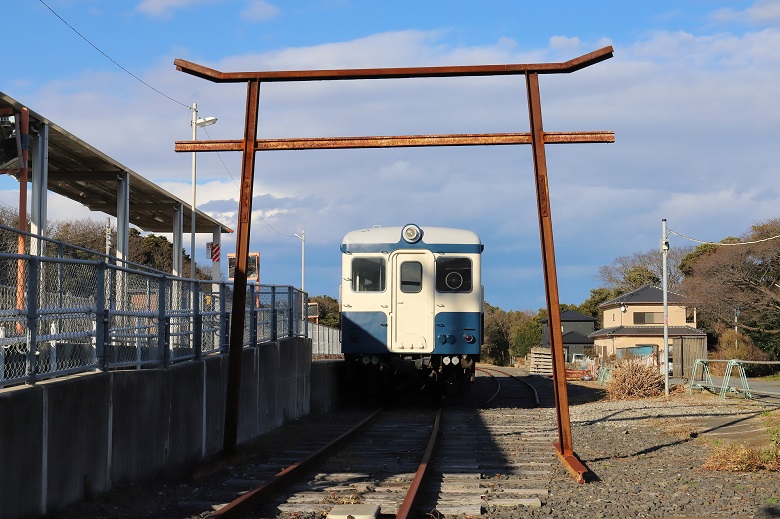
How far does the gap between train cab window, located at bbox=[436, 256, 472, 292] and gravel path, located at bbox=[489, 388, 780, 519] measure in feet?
11.8

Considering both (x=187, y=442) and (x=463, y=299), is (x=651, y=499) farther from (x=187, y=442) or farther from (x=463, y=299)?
(x=463, y=299)

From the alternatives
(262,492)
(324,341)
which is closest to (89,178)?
(262,492)

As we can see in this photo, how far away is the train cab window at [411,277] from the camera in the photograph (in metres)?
18.8

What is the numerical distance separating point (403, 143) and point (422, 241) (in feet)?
23.5

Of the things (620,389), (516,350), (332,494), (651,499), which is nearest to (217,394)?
(332,494)

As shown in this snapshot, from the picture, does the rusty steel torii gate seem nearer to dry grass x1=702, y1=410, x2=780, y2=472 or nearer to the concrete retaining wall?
the concrete retaining wall

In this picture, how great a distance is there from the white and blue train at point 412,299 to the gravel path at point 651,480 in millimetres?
3111

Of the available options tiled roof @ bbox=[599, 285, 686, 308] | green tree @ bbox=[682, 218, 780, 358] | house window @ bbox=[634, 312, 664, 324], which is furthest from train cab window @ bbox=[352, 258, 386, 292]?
house window @ bbox=[634, 312, 664, 324]

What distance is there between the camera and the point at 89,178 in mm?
17984

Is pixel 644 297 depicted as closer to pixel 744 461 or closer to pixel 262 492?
pixel 744 461

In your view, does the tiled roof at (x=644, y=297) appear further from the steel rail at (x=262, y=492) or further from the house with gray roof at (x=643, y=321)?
the steel rail at (x=262, y=492)

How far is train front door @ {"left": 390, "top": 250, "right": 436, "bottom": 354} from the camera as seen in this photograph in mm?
18672

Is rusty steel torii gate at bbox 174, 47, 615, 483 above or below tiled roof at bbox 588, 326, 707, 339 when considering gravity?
above

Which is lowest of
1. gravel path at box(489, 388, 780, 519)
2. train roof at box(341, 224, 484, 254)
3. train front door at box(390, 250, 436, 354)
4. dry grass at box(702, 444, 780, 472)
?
gravel path at box(489, 388, 780, 519)
